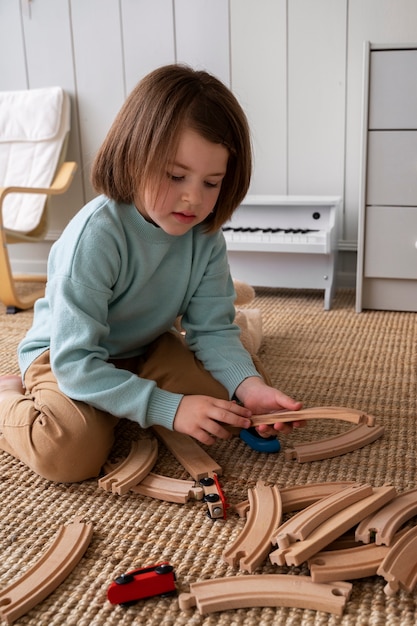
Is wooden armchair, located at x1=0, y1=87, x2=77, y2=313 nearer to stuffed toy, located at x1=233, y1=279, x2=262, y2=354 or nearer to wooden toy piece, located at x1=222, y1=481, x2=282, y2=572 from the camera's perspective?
stuffed toy, located at x1=233, y1=279, x2=262, y2=354

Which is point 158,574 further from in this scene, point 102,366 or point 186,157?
point 186,157

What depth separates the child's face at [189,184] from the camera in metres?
0.94

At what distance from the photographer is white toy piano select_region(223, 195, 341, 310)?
2041 millimetres

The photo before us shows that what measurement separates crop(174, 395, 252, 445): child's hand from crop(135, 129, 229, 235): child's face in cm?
27

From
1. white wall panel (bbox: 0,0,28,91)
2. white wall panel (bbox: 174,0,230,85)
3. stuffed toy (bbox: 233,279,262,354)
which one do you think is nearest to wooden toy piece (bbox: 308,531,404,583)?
stuffed toy (bbox: 233,279,262,354)

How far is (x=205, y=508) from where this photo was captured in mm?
936

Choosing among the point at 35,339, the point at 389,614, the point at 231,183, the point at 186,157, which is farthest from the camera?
the point at 35,339

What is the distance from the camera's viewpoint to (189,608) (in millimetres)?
736

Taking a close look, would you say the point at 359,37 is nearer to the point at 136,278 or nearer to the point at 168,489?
the point at 136,278

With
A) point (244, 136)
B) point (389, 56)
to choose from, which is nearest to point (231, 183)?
point (244, 136)

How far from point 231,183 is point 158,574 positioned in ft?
1.95

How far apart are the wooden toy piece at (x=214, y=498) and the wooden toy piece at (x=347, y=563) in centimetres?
16

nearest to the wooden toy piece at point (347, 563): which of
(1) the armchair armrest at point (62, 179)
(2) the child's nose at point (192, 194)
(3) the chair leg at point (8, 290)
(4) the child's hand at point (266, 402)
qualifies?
(4) the child's hand at point (266, 402)

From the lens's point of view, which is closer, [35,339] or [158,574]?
[158,574]
